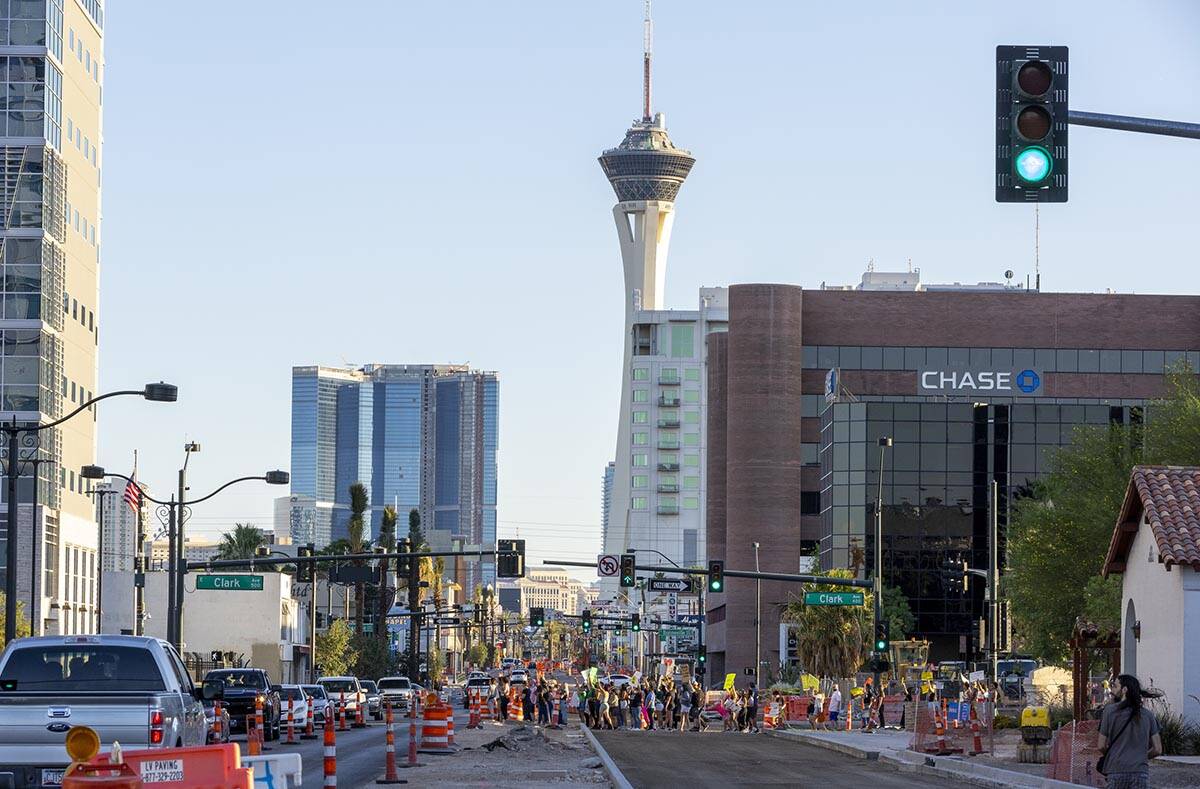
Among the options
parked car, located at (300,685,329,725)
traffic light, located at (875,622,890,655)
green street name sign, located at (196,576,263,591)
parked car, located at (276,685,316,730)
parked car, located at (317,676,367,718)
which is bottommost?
parked car, located at (317,676,367,718)

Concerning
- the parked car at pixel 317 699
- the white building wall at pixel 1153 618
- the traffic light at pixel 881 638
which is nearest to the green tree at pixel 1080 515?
the traffic light at pixel 881 638

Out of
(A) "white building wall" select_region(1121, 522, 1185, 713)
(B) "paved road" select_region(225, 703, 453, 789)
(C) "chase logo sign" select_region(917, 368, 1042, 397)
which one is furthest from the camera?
(C) "chase logo sign" select_region(917, 368, 1042, 397)

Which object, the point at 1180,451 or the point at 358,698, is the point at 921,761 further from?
the point at 358,698

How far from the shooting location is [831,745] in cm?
4925

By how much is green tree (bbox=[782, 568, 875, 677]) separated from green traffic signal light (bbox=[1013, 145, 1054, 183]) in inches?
2857

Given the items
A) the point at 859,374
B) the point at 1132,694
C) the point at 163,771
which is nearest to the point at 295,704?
the point at 1132,694

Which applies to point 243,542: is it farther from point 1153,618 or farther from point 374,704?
point 1153,618

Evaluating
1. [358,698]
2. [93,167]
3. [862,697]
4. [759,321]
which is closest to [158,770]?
[358,698]

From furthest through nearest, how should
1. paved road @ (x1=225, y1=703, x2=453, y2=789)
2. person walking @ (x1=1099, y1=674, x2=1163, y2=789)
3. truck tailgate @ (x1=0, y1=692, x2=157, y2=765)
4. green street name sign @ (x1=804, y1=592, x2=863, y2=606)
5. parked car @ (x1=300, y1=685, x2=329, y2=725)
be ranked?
green street name sign @ (x1=804, y1=592, x2=863, y2=606) → parked car @ (x1=300, y1=685, x2=329, y2=725) → paved road @ (x1=225, y1=703, x2=453, y2=789) → person walking @ (x1=1099, y1=674, x2=1163, y2=789) → truck tailgate @ (x1=0, y1=692, x2=157, y2=765)

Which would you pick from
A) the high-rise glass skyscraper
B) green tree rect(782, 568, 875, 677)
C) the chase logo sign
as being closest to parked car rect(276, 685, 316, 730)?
the high-rise glass skyscraper

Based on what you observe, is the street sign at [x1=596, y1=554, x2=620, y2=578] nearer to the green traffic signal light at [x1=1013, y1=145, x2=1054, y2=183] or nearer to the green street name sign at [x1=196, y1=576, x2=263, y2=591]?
the green street name sign at [x1=196, y1=576, x2=263, y2=591]

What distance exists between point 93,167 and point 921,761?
6925 cm

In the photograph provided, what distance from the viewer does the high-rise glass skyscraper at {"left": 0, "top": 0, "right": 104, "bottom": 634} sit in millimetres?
85438

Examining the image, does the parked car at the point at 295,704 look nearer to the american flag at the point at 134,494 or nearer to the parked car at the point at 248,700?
the parked car at the point at 248,700
